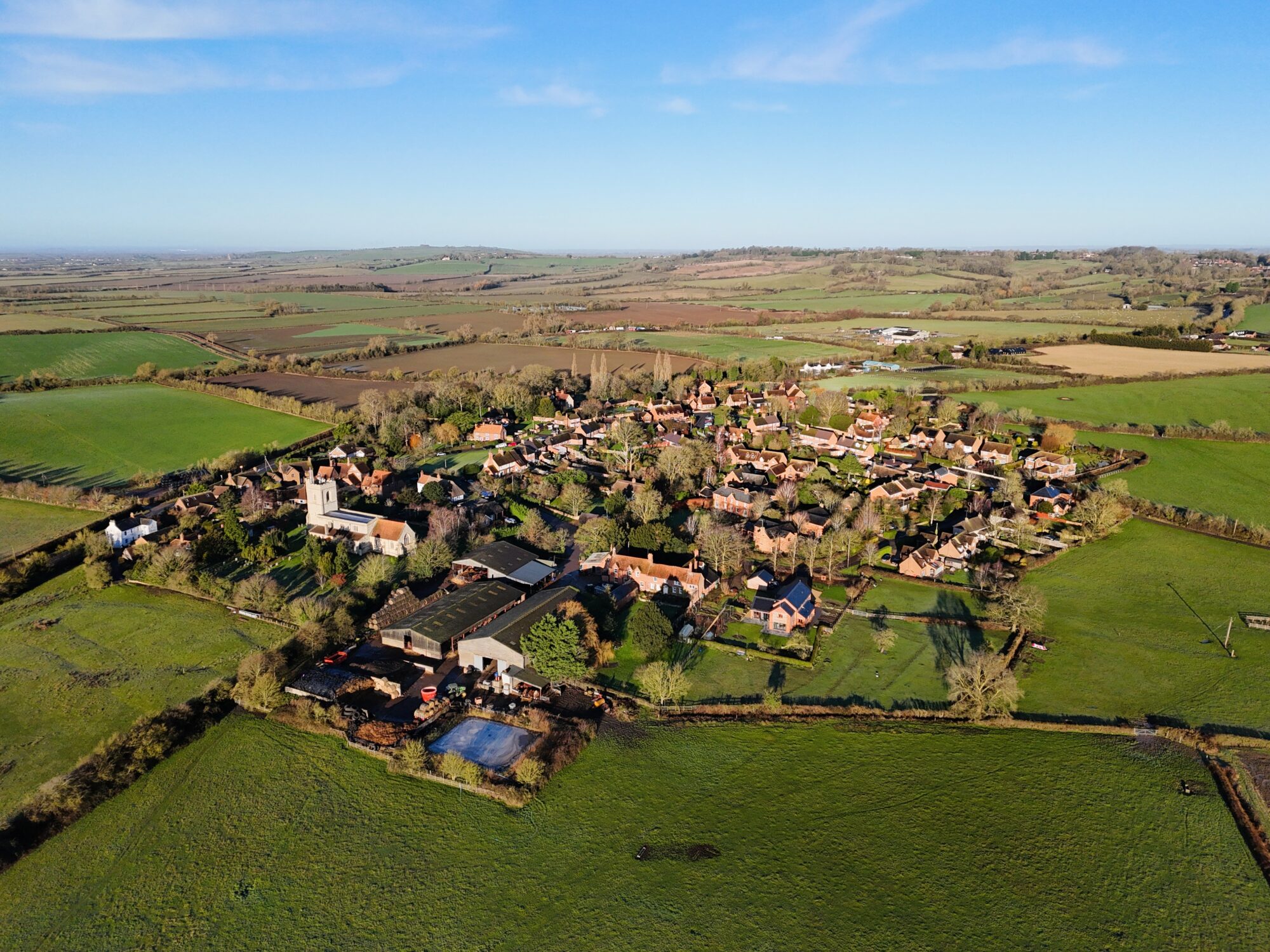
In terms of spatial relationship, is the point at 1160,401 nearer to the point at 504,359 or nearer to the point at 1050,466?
the point at 1050,466

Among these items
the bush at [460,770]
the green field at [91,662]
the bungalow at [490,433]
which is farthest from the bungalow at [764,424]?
the bush at [460,770]

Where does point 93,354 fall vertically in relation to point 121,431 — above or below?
above

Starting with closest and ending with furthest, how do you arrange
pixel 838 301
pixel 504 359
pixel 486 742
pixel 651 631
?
pixel 486 742, pixel 651 631, pixel 504 359, pixel 838 301

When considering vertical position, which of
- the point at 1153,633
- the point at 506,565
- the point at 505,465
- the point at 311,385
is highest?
the point at 311,385

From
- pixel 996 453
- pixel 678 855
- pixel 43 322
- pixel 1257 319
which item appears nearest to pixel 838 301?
pixel 1257 319

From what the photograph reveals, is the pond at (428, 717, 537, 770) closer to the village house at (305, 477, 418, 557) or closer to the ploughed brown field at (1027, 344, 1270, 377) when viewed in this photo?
the village house at (305, 477, 418, 557)

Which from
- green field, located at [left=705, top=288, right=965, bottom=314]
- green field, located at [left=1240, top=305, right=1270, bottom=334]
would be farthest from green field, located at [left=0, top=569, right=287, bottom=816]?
green field, located at [left=1240, top=305, right=1270, bottom=334]

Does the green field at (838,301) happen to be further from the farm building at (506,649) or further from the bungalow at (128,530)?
the farm building at (506,649)
